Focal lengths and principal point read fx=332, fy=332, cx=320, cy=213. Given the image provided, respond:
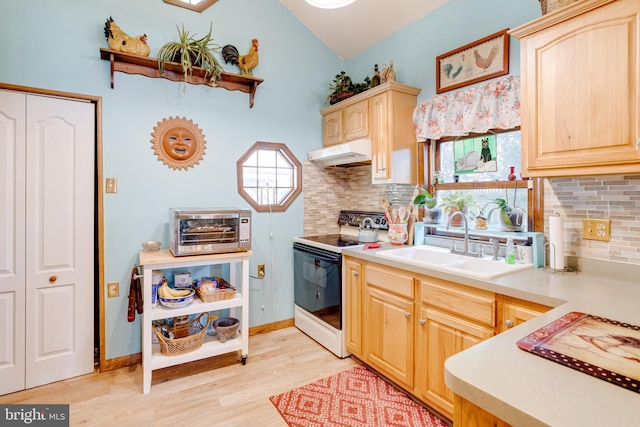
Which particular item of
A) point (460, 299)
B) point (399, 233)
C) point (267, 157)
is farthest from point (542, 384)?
point (267, 157)

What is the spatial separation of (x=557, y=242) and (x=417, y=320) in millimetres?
846

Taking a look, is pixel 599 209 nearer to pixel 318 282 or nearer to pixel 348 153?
pixel 348 153

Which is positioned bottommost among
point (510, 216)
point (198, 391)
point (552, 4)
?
point (198, 391)

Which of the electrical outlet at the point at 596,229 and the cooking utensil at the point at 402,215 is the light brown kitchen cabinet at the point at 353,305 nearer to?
the cooking utensil at the point at 402,215

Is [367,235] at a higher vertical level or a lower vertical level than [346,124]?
lower

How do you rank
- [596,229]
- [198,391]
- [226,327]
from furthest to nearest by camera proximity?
[226,327] < [198,391] < [596,229]

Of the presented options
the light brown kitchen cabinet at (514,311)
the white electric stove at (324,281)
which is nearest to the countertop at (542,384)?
the light brown kitchen cabinet at (514,311)

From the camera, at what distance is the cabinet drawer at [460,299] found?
1.59 metres

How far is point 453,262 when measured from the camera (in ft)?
7.07

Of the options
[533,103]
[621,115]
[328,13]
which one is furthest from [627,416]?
[328,13]

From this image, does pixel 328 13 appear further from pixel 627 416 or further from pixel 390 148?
pixel 627 416

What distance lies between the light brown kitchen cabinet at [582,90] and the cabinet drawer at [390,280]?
0.88 meters

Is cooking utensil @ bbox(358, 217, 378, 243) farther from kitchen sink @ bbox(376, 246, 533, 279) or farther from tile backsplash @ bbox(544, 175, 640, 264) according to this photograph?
tile backsplash @ bbox(544, 175, 640, 264)

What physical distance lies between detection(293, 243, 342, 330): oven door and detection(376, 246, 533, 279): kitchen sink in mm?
486
